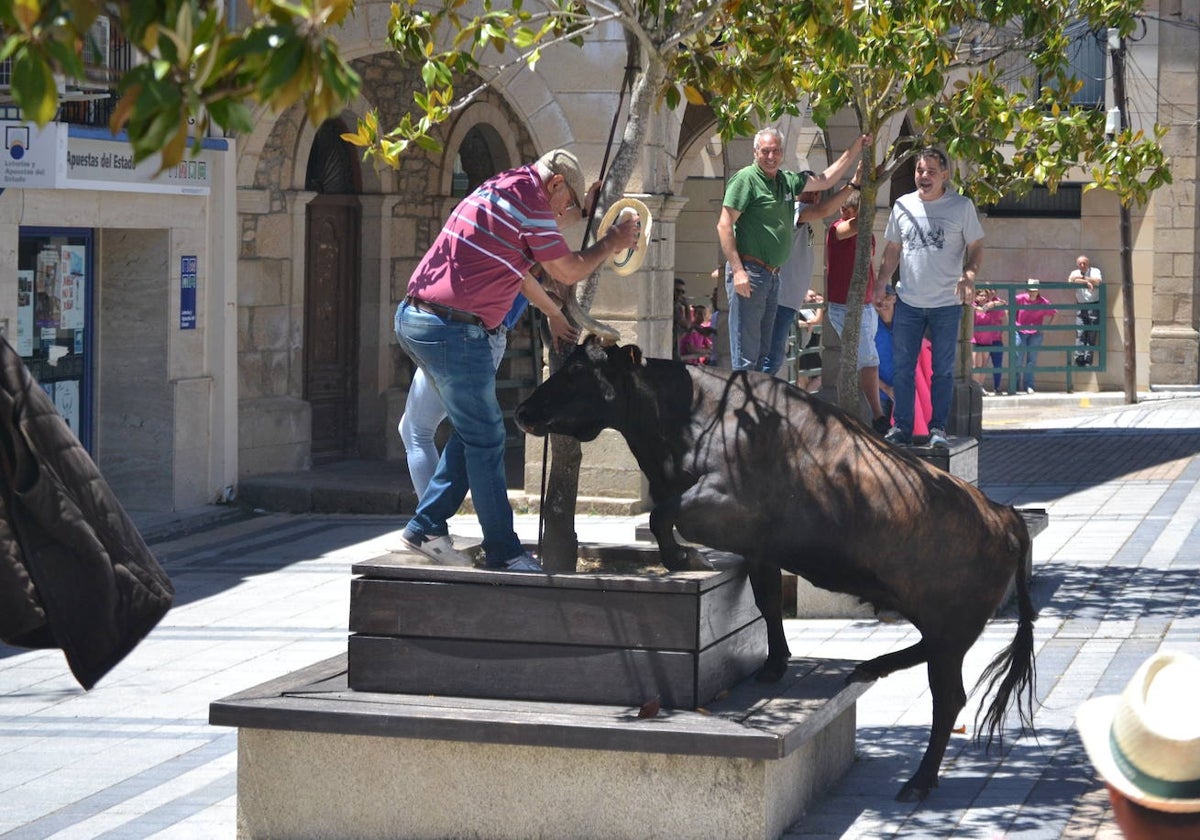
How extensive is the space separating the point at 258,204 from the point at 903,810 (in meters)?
10.2

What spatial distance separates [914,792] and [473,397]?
6.21 feet

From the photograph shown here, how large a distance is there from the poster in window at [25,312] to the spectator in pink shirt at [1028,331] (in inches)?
688

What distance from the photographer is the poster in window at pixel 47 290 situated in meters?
13.6

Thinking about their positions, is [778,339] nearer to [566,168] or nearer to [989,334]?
[566,168]

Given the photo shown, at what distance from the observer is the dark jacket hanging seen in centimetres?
425

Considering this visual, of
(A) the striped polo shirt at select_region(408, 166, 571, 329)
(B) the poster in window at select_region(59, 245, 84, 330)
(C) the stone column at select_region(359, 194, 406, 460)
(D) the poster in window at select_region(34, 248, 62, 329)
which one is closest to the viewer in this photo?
(A) the striped polo shirt at select_region(408, 166, 571, 329)

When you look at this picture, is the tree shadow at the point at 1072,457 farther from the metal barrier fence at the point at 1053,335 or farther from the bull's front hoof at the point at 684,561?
the bull's front hoof at the point at 684,561

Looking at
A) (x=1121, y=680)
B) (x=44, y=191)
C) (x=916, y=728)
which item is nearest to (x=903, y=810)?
(x=916, y=728)

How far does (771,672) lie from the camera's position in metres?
6.57

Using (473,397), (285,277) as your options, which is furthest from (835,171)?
(285,277)

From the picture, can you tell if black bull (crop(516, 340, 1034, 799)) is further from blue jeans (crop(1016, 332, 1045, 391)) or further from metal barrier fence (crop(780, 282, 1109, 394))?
blue jeans (crop(1016, 332, 1045, 391))

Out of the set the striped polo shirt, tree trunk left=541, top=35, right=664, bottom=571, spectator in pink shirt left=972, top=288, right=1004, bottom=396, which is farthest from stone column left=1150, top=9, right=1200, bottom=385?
the striped polo shirt

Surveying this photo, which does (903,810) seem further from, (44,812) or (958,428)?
(958,428)

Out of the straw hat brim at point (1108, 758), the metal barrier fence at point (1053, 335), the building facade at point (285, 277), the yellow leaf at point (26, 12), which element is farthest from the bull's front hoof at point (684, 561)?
the metal barrier fence at point (1053, 335)
